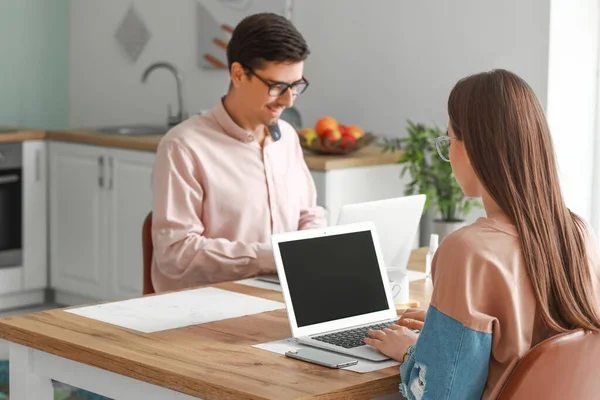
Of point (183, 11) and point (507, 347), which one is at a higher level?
point (183, 11)

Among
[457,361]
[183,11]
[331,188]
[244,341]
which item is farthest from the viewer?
[183,11]

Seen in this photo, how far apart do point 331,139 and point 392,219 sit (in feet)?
4.68

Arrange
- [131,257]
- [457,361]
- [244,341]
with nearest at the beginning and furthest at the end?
[457,361], [244,341], [131,257]

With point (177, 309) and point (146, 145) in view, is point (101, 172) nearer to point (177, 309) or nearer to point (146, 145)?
point (146, 145)

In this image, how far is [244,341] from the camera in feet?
6.47

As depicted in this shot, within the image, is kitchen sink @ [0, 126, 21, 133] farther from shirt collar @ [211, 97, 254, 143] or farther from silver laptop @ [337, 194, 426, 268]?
silver laptop @ [337, 194, 426, 268]

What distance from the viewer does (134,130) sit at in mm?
5035

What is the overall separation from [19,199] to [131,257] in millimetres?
625

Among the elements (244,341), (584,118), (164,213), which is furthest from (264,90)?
(584,118)

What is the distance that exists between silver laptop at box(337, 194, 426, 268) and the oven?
2.63m

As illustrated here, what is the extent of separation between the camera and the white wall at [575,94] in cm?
383

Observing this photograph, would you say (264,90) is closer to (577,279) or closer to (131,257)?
(577,279)

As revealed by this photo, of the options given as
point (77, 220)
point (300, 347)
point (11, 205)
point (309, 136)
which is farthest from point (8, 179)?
point (300, 347)

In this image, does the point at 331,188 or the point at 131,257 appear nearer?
the point at 331,188
